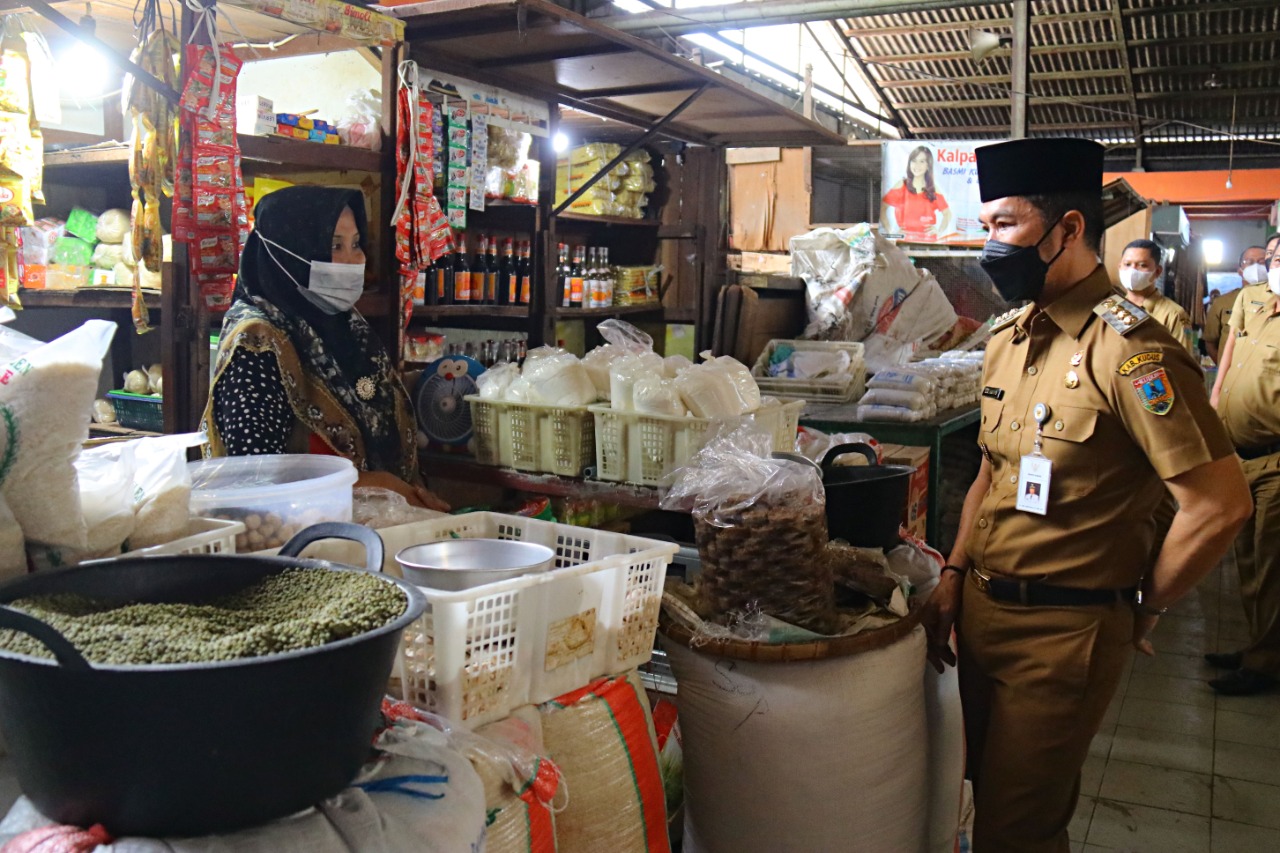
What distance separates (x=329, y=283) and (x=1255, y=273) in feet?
20.8

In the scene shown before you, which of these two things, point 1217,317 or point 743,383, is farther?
point 1217,317

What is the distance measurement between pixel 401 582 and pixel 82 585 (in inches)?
13.7

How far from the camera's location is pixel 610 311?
500cm

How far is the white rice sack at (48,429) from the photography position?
120cm

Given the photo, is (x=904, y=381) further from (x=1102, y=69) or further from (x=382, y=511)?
(x=1102, y=69)

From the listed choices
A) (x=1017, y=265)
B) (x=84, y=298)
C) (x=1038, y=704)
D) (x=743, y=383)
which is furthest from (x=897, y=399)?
(x=84, y=298)

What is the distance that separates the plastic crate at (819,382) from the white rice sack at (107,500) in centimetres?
362

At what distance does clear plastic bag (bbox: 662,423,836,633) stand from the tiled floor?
170 cm

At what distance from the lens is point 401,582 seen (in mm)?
1188

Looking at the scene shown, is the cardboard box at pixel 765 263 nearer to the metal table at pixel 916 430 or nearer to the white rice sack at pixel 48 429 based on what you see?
the metal table at pixel 916 430

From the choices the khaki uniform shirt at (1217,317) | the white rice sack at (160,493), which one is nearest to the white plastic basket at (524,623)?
the white rice sack at (160,493)

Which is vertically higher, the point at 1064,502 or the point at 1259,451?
the point at 1064,502

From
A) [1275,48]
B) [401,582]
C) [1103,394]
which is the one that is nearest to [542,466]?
[1103,394]

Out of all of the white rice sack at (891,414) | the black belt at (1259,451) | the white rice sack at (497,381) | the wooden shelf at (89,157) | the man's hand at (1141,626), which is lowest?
the man's hand at (1141,626)
